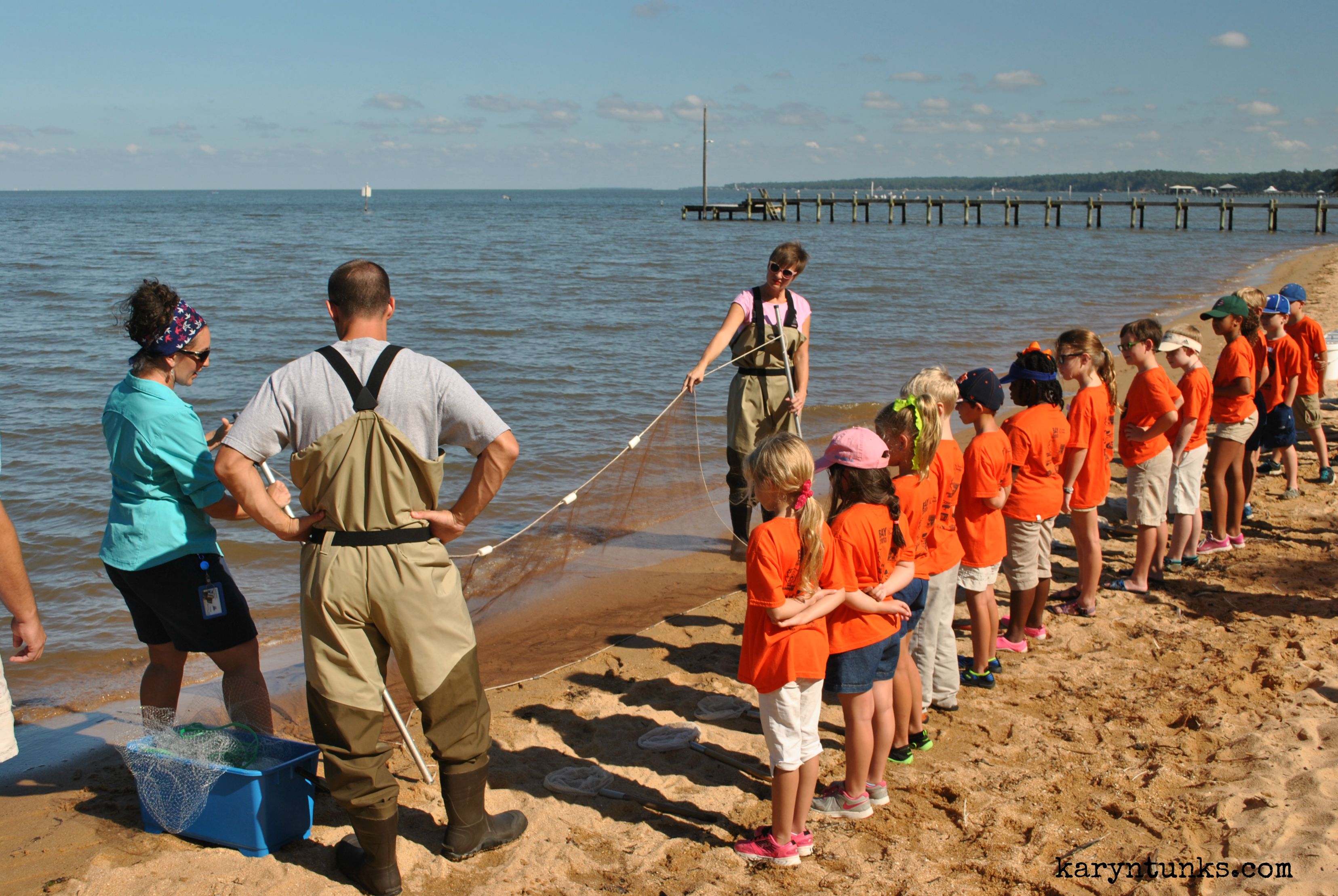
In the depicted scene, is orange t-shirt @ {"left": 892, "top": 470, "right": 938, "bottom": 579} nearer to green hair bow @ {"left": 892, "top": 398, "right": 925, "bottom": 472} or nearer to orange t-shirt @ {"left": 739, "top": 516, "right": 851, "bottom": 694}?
green hair bow @ {"left": 892, "top": 398, "right": 925, "bottom": 472}

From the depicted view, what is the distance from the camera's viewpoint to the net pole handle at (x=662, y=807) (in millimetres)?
3641

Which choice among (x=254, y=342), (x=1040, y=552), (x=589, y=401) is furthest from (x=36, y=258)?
(x=1040, y=552)

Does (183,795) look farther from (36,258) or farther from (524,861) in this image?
(36,258)

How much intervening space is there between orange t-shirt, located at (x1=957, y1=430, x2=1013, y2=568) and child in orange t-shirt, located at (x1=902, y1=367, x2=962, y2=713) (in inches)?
2.2

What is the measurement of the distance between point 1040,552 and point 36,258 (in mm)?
40009

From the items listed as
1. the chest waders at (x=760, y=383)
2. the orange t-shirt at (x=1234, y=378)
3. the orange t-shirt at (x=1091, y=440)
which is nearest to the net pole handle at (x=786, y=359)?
the chest waders at (x=760, y=383)

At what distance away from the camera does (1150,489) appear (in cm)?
582

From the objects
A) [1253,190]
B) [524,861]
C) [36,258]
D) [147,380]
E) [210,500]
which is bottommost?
[524,861]

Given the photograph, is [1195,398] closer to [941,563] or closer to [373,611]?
[941,563]

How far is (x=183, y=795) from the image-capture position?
10.9 ft

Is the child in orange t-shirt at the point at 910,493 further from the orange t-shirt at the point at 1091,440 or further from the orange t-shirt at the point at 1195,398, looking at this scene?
the orange t-shirt at the point at 1195,398

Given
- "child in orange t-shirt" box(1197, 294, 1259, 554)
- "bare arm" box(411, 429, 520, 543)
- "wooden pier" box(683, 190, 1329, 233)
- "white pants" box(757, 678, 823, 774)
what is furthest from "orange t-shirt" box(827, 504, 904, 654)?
"wooden pier" box(683, 190, 1329, 233)

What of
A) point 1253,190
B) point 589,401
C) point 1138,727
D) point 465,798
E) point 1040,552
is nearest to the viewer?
point 465,798

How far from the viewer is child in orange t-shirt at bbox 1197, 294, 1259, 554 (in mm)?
6156
